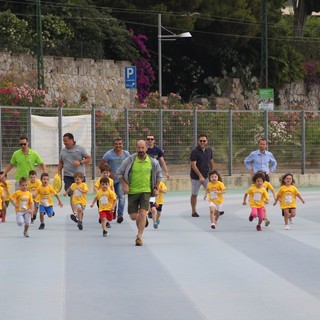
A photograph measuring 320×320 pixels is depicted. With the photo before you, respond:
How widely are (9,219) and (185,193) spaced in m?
11.7

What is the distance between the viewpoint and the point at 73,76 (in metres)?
53.4

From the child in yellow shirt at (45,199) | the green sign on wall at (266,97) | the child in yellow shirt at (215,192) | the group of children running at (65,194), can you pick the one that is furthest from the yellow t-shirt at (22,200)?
the green sign on wall at (266,97)

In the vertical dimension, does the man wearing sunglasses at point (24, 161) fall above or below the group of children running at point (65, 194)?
above

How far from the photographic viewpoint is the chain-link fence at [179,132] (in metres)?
34.2

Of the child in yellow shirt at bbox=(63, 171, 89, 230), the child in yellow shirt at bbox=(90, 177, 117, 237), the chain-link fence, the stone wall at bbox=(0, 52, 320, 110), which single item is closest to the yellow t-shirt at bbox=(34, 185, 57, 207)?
the child in yellow shirt at bbox=(63, 171, 89, 230)

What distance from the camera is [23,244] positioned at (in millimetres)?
19000

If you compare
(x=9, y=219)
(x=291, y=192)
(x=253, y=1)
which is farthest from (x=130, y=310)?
(x=253, y=1)

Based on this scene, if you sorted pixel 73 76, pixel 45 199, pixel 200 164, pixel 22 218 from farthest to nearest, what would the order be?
1. pixel 73 76
2. pixel 200 164
3. pixel 45 199
4. pixel 22 218

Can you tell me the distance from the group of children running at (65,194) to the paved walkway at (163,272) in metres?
0.30

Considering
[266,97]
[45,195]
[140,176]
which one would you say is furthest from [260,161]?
[266,97]

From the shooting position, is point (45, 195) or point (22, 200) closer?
point (22, 200)

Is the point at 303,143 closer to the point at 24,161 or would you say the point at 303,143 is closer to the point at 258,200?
the point at 24,161

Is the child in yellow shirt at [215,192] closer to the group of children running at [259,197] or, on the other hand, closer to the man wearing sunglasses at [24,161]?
the group of children running at [259,197]

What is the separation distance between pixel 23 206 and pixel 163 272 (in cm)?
613
